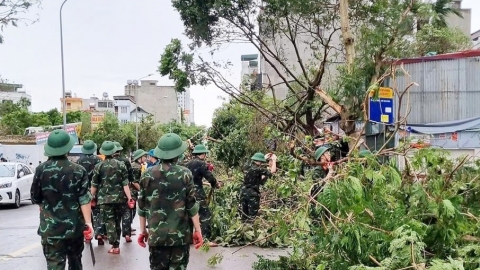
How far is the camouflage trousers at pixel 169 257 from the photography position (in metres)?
5.85

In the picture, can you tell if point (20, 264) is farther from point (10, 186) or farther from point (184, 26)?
point (10, 186)

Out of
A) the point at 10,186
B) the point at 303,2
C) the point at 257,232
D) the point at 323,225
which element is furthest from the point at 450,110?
the point at 10,186

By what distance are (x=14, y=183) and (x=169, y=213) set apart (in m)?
13.8

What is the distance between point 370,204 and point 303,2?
887 cm

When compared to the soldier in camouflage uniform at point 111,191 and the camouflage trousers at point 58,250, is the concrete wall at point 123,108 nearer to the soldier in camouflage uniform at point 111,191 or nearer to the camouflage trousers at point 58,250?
the soldier in camouflage uniform at point 111,191

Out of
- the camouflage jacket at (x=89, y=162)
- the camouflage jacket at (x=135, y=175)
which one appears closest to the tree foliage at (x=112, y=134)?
the camouflage jacket at (x=135, y=175)

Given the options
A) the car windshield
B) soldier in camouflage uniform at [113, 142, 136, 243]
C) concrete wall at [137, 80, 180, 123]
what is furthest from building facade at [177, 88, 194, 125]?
soldier in camouflage uniform at [113, 142, 136, 243]

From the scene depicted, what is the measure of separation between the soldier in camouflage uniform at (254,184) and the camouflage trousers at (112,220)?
Answer: 238 cm

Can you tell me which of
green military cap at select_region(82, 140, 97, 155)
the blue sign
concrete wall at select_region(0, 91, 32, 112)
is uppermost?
concrete wall at select_region(0, 91, 32, 112)

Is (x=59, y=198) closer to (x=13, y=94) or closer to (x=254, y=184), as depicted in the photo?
(x=254, y=184)

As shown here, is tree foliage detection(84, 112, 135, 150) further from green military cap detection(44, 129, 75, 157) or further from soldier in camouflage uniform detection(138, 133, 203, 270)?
soldier in camouflage uniform detection(138, 133, 203, 270)

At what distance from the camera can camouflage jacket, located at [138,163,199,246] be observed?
5.80 m

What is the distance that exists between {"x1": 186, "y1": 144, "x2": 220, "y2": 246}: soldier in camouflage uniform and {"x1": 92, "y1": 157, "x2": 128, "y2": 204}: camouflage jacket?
1.19 m

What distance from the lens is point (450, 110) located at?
570 inches
